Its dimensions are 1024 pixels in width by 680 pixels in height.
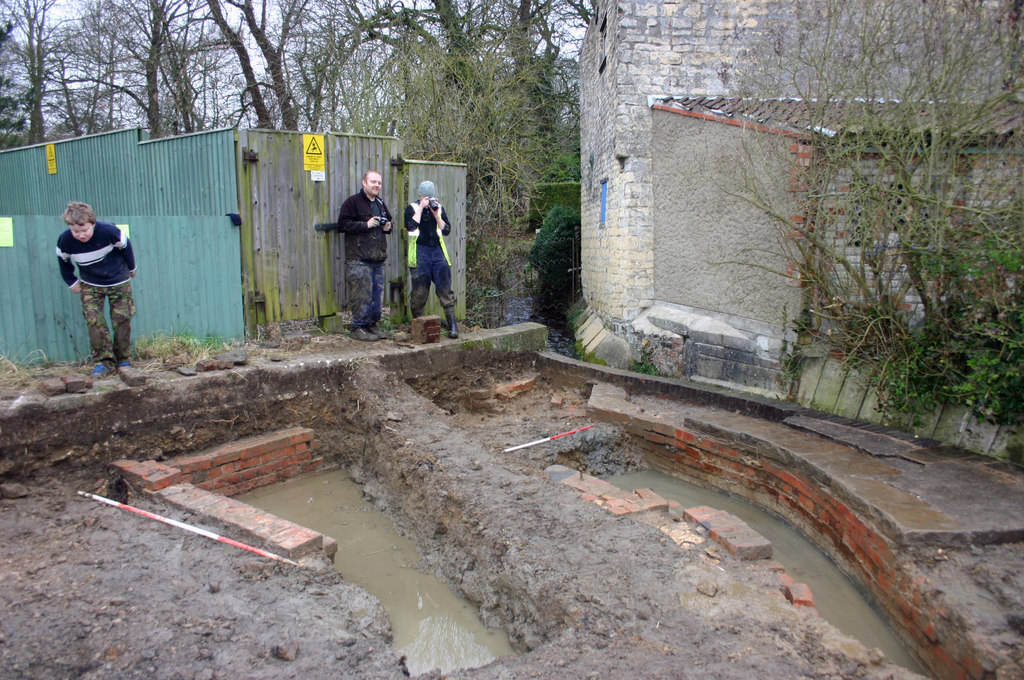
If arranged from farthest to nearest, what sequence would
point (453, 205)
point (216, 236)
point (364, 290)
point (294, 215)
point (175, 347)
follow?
1. point (453, 205)
2. point (364, 290)
3. point (294, 215)
4. point (216, 236)
5. point (175, 347)

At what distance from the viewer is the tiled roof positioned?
5.07m

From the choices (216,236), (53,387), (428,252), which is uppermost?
(216,236)

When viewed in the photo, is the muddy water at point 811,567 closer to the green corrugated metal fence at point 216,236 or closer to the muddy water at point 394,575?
the muddy water at point 394,575

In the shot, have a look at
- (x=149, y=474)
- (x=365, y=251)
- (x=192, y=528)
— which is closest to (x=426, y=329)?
(x=365, y=251)

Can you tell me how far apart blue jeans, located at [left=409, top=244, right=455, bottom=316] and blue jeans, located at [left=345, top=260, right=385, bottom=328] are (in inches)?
16.2

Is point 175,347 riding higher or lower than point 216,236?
lower

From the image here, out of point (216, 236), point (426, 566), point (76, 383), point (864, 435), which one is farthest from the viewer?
point (216, 236)

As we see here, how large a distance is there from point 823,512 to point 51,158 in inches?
430

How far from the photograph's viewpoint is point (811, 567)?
14.8 ft

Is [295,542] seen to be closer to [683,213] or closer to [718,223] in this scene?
[718,223]

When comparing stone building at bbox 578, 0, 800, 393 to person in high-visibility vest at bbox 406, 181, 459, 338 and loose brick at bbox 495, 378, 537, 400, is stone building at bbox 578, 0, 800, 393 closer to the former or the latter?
A: loose brick at bbox 495, 378, 537, 400

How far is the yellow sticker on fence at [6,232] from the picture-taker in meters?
5.24

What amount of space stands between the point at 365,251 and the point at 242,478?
2746mm

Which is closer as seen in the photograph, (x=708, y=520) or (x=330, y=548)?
(x=330, y=548)
